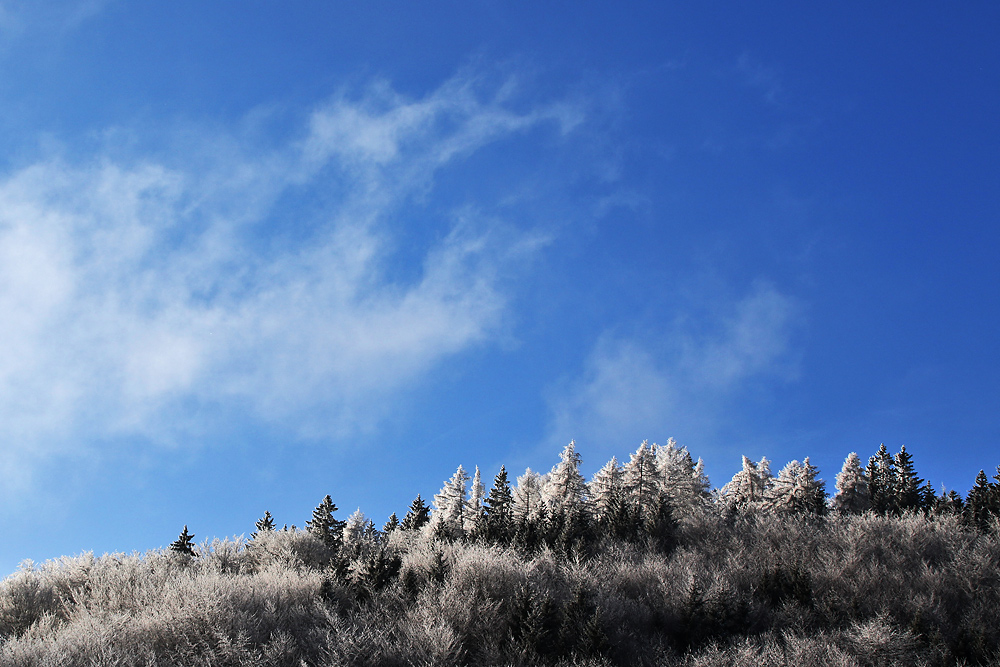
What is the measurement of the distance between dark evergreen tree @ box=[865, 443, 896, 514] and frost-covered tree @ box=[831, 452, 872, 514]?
746 mm

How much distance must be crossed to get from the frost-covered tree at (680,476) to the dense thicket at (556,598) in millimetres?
17678

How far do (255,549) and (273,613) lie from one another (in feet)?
33.4

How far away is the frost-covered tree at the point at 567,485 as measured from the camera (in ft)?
155

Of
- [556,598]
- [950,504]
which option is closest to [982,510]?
[950,504]

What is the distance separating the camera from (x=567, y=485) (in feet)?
158

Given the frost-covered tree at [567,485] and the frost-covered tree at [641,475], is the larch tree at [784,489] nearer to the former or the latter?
the frost-covered tree at [641,475]

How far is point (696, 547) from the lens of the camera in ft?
84.4

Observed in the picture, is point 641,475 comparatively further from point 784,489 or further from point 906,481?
point 906,481

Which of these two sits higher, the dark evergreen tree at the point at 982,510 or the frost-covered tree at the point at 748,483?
the frost-covered tree at the point at 748,483

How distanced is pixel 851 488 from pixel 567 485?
23.7m

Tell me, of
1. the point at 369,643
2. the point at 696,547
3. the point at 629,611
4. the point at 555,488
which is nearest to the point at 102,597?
the point at 369,643

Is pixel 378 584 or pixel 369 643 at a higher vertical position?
pixel 378 584

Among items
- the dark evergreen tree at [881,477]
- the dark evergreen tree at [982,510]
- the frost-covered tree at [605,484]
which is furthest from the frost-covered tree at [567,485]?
the dark evergreen tree at [982,510]

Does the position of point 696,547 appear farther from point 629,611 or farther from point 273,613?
point 273,613
